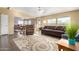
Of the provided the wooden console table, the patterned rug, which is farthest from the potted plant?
the patterned rug

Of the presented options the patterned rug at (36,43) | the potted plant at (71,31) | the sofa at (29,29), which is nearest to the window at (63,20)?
the potted plant at (71,31)

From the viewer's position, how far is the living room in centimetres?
218

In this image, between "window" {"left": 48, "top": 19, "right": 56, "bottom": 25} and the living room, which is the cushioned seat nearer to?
the living room

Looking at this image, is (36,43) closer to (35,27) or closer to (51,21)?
(35,27)

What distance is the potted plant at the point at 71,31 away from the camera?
7.02ft

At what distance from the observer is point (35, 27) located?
2.39 m

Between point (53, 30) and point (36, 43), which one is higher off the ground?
point (53, 30)

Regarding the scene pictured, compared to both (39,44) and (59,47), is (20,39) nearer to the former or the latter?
(39,44)

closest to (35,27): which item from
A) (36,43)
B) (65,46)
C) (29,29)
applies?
(29,29)

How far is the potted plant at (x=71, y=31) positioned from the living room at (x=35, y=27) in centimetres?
9

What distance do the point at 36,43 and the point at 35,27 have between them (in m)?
0.40

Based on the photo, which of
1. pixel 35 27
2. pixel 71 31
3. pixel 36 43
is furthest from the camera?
pixel 35 27

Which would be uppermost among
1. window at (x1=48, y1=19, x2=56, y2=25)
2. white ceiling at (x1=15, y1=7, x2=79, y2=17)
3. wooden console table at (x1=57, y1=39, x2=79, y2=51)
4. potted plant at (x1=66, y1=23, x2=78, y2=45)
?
white ceiling at (x1=15, y1=7, x2=79, y2=17)
